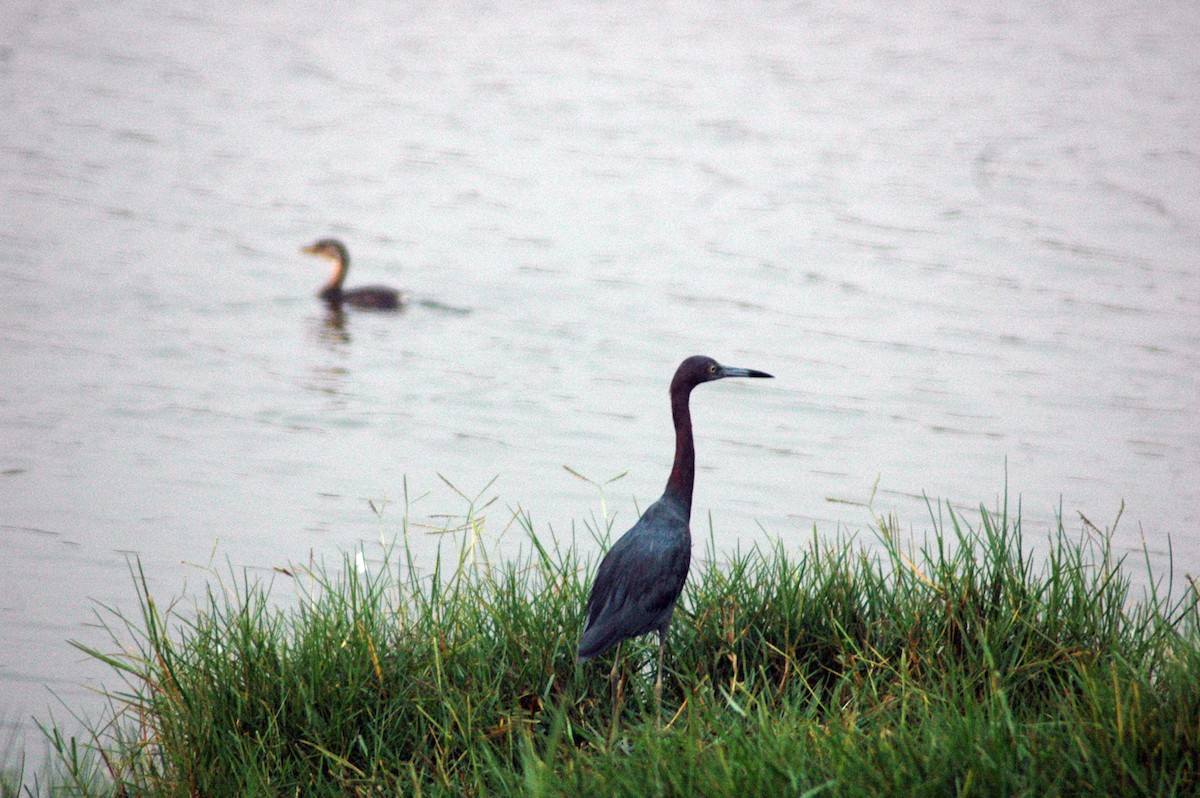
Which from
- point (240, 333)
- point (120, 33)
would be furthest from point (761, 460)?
point (120, 33)

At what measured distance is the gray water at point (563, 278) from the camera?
8852 millimetres

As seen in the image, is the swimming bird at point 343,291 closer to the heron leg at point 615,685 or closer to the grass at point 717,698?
the grass at point 717,698

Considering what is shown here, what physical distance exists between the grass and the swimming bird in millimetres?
8576

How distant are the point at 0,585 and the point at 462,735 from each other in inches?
156

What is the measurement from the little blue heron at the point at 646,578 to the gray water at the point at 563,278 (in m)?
1.08

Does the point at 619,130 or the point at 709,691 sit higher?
the point at 619,130

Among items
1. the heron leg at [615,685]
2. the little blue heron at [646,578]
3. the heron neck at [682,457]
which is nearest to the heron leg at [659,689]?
the little blue heron at [646,578]

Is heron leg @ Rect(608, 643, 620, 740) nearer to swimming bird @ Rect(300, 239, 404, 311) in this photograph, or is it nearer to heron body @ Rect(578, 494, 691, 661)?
heron body @ Rect(578, 494, 691, 661)

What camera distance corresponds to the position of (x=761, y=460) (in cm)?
976

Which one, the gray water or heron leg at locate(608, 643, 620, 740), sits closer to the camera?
Answer: heron leg at locate(608, 643, 620, 740)

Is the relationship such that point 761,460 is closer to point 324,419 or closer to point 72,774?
point 324,419

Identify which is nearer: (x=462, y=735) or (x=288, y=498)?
(x=462, y=735)

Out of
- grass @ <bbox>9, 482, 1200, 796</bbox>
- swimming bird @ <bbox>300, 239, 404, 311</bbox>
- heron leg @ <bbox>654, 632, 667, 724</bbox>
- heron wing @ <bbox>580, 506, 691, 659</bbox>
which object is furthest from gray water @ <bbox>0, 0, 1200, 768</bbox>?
heron leg @ <bbox>654, 632, 667, 724</bbox>

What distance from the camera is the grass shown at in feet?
12.1
